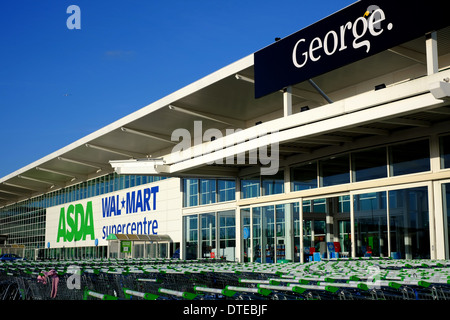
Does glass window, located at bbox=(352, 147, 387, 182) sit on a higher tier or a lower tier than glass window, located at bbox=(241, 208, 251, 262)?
higher

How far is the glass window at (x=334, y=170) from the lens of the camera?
19.6 meters

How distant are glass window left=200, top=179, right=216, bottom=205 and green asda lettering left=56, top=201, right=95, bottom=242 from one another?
627 inches

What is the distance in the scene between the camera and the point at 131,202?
119 feet

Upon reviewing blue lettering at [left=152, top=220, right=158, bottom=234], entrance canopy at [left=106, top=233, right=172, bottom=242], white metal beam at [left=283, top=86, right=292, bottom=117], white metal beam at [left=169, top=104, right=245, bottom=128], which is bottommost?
entrance canopy at [left=106, top=233, right=172, bottom=242]

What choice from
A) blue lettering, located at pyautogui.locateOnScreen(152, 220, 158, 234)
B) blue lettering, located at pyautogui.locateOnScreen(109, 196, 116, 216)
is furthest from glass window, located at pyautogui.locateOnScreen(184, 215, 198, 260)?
blue lettering, located at pyautogui.locateOnScreen(109, 196, 116, 216)

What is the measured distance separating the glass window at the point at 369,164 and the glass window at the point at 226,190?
8.16 meters

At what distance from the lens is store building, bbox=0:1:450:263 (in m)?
15.4

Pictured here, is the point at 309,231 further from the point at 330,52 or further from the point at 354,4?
the point at 354,4

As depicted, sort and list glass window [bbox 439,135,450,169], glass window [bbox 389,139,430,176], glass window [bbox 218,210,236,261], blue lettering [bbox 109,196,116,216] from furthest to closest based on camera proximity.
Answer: blue lettering [bbox 109,196,116,216], glass window [bbox 218,210,236,261], glass window [bbox 389,139,430,176], glass window [bbox 439,135,450,169]

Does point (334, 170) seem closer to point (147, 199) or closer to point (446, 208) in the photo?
point (446, 208)

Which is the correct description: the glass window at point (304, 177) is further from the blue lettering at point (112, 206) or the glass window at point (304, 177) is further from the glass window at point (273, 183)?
the blue lettering at point (112, 206)

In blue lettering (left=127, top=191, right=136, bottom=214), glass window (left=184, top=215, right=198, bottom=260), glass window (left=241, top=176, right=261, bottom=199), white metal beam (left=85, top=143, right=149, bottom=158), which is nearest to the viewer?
glass window (left=241, top=176, right=261, bottom=199)

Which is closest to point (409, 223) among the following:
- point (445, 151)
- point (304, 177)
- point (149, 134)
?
point (445, 151)

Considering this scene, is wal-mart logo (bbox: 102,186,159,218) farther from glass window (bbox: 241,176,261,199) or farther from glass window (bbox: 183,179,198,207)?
glass window (bbox: 241,176,261,199)
